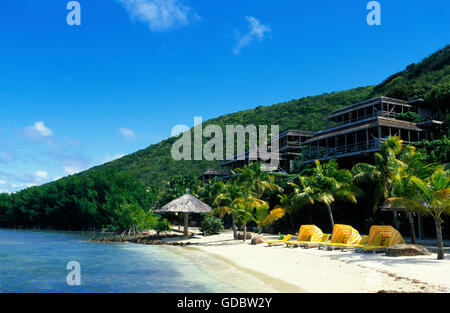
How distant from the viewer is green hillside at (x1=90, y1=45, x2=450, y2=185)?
5298 cm

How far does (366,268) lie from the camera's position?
41.3 feet

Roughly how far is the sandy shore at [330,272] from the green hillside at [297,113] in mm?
31811

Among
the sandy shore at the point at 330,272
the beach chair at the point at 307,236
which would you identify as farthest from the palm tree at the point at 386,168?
the sandy shore at the point at 330,272

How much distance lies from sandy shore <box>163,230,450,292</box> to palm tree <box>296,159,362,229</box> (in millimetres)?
7701

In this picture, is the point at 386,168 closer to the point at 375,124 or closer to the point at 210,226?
the point at 375,124

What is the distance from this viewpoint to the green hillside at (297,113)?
53.0m

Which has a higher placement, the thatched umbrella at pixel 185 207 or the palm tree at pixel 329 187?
the palm tree at pixel 329 187

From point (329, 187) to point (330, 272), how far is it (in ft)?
44.1

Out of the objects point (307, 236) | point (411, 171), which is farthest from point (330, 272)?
point (411, 171)

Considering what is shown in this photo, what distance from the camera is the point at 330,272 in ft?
40.1

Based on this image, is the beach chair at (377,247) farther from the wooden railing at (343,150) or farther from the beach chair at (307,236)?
the wooden railing at (343,150)
